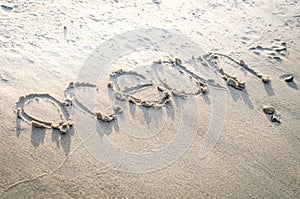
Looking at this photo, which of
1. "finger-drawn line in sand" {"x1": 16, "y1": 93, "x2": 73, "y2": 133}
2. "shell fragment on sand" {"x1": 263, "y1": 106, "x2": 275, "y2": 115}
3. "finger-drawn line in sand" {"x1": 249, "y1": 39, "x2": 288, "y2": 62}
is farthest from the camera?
"finger-drawn line in sand" {"x1": 249, "y1": 39, "x2": 288, "y2": 62}

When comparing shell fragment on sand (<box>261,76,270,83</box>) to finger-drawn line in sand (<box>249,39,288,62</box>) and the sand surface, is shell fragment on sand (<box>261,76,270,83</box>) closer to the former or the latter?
the sand surface

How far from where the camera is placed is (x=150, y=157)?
87.4 inches

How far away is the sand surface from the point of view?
205 centimetres

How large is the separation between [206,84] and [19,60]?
70.8 inches

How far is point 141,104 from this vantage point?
8.70ft

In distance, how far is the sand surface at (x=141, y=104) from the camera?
2.05 metres

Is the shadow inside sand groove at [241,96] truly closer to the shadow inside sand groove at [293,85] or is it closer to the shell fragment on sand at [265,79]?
the shell fragment on sand at [265,79]

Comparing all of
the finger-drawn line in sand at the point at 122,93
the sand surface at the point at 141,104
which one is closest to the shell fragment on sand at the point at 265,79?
the finger-drawn line in sand at the point at 122,93

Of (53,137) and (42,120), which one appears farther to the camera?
(42,120)

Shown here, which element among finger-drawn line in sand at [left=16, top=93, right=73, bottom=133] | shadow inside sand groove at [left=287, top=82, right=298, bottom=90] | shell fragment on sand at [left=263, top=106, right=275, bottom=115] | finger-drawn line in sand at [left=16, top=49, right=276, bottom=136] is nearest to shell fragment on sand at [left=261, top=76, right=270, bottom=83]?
finger-drawn line in sand at [left=16, top=49, right=276, bottom=136]

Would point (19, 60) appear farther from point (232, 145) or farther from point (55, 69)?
point (232, 145)

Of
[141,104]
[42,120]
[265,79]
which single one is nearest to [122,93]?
[141,104]

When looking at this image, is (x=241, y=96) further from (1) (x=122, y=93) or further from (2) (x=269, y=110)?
(1) (x=122, y=93)

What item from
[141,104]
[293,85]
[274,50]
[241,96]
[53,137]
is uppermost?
[274,50]
